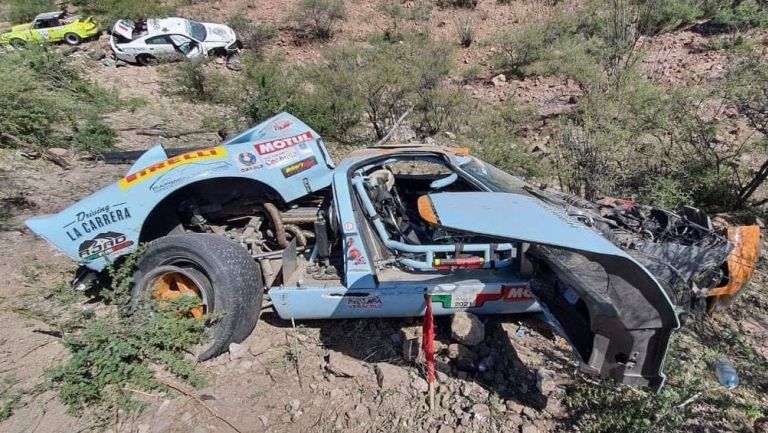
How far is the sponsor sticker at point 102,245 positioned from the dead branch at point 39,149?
434cm

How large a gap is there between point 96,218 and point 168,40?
12.5m

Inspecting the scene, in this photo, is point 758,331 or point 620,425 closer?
point 620,425

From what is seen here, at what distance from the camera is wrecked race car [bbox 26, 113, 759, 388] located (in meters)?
2.73

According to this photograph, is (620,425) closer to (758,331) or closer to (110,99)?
(758,331)

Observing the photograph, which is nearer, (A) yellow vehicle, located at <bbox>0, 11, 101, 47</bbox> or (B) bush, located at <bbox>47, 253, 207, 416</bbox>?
(B) bush, located at <bbox>47, 253, 207, 416</bbox>

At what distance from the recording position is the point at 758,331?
3.46 metres

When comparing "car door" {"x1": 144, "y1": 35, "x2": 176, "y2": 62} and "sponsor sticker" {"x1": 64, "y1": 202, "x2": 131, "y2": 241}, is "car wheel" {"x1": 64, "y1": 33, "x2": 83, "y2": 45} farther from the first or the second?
"sponsor sticker" {"x1": 64, "y1": 202, "x2": 131, "y2": 241}

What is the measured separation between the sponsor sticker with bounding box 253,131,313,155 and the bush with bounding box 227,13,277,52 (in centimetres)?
1233

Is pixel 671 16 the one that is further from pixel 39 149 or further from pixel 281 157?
pixel 39 149

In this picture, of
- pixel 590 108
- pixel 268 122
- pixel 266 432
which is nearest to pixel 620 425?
pixel 266 432

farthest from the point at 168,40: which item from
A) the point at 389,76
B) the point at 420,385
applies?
the point at 420,385

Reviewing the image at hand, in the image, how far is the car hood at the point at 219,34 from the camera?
13891 millimetres

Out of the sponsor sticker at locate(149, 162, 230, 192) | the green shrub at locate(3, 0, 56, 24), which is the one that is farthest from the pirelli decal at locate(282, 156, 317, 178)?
the green shrub at locate(3, 0, 56, 24)

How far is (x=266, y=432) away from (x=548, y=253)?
2.07 metres
